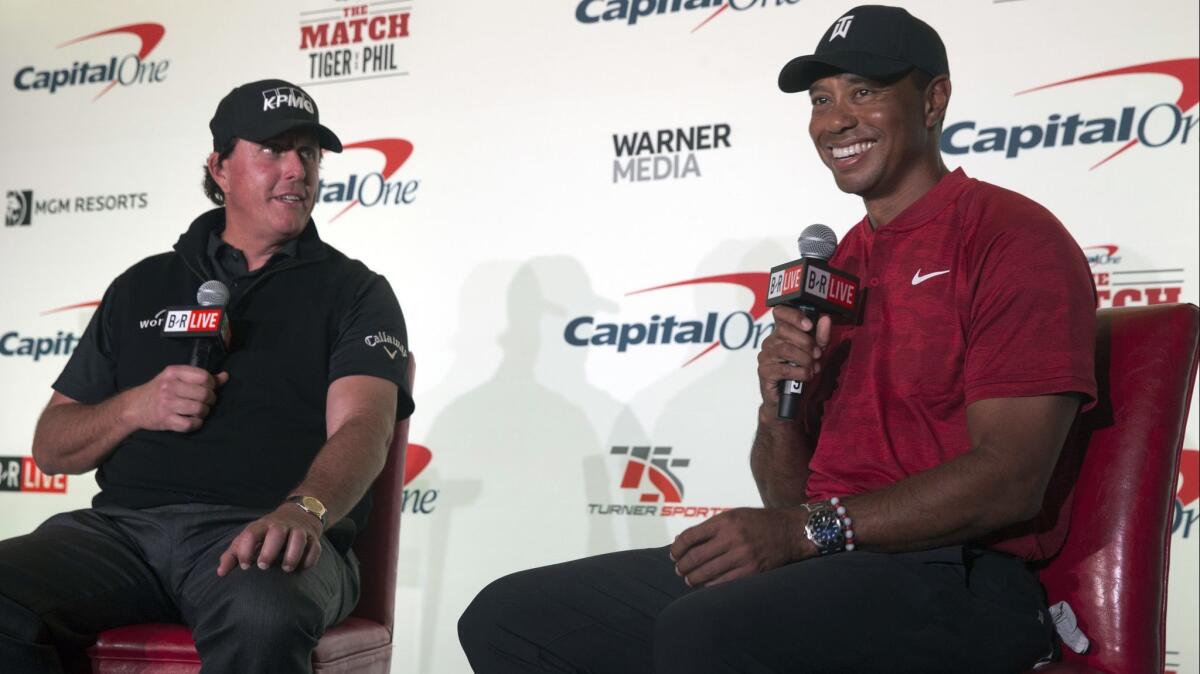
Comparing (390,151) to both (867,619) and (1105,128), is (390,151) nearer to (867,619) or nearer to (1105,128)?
(1105,128)

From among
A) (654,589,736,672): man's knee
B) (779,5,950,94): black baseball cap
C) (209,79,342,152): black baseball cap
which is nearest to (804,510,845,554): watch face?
(654,589,736,672): man's knee

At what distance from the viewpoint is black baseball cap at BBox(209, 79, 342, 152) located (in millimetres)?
2561

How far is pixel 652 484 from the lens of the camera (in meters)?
3.59

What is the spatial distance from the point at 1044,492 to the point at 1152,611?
0.23 meters

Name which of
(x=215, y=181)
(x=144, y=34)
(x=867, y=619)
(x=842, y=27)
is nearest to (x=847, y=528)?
(x=867, y=619)

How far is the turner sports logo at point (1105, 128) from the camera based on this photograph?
10.2 ft

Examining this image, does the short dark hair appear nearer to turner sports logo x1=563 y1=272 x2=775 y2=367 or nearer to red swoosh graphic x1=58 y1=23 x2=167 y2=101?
turner sports logo x1=563 y1=272 x2=775 y2=367

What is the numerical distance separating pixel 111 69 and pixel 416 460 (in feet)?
7.09

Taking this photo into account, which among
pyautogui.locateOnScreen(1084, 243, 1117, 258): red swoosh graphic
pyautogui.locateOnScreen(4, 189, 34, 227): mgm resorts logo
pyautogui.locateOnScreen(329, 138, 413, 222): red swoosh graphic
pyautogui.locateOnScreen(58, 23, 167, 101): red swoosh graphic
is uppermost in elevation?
pyautogui.locateOnScreen(58, 23, 167, 101): red swoosh graphic

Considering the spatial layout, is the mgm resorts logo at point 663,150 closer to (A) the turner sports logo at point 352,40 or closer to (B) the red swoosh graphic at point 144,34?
(A) the turner sports logo at point 352,40

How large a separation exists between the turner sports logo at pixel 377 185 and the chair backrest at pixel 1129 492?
2.85m

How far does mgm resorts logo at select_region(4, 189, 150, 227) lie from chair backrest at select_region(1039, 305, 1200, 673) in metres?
3.83

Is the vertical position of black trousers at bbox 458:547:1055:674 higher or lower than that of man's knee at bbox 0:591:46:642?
higher

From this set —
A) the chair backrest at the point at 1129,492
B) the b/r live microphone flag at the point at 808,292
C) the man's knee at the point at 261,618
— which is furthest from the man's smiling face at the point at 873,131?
the man's knee at the point at 261,618
